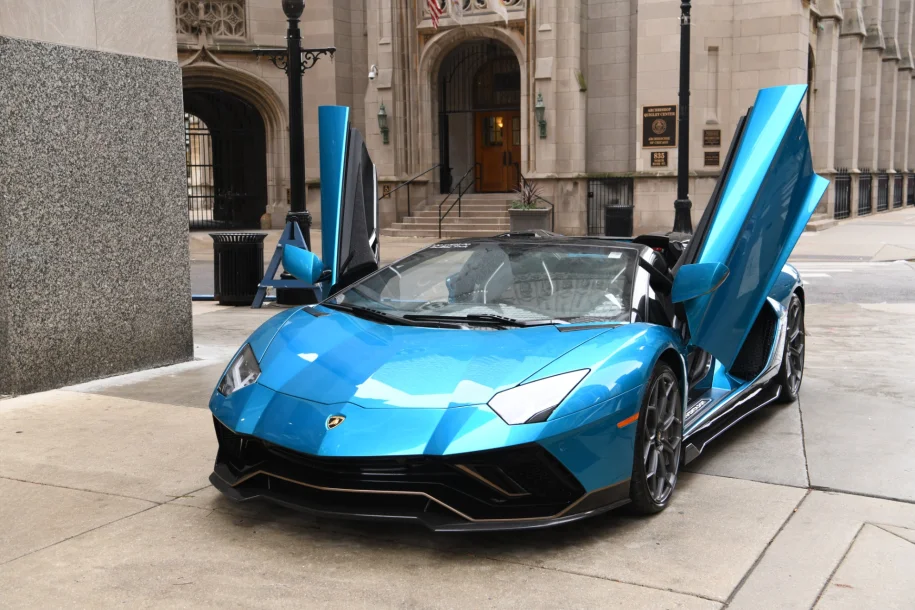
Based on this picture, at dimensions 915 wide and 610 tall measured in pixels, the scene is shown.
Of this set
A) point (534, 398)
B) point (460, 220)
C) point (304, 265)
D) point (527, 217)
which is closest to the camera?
point (534, 398)

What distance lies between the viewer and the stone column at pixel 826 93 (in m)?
29.7

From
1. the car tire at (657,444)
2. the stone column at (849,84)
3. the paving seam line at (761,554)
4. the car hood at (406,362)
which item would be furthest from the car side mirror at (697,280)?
the stone column at (849,84)

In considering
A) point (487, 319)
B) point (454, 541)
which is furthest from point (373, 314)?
point (454, 541)

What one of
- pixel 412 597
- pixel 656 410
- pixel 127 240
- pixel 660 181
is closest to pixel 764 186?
pixel 656 410

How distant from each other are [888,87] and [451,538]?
134 ft

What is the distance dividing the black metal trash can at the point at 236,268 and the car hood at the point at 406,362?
793cm

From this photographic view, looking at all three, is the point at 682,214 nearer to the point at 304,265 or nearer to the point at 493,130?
the point at 493,130

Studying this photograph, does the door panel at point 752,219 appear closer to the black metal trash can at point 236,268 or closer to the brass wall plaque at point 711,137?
the black metal trash can at point 236,268

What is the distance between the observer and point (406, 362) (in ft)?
14.4

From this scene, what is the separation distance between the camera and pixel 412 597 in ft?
11.8

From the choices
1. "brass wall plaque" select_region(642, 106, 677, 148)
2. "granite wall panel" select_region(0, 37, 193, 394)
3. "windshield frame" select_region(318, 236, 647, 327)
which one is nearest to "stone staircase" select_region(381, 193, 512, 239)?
"brass wall plaque" select_region(642, 106, 677, 148)

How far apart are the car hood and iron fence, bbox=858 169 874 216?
108ft

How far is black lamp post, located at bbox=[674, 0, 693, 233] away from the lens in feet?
62.0

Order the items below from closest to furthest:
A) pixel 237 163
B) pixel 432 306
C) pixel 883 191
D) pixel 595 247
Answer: pixel 432 306 < pixel 595 247 < pixel 237 163 < pixel 883 191
